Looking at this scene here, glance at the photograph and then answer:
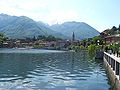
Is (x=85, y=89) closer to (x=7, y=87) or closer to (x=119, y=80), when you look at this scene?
(x=119, y=80)

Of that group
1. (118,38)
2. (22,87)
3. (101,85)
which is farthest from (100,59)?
(22,87)

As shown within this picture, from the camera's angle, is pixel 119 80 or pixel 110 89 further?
pixel 110 89

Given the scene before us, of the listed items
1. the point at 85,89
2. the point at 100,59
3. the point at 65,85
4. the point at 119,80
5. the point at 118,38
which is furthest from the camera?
the point at 118,38

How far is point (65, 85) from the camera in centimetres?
4372

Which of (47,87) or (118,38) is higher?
(118,38)

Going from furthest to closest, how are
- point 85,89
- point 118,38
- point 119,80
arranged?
point 118,38 < point 85,89 < point 119,80

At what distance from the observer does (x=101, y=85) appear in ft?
150

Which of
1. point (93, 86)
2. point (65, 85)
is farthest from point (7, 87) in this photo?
point (93, 86)

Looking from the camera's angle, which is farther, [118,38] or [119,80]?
[118,38]

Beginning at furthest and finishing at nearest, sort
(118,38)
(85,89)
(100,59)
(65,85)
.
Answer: (118,38) → (100,59) → (65,85) → (85,89)

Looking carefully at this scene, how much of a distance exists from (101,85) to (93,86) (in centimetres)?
227

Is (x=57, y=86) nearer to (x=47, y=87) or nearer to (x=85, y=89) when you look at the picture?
(x=47, y=87)

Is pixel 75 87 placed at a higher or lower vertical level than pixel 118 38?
lower

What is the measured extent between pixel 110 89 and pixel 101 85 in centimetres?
352
